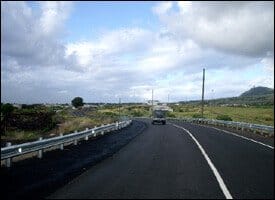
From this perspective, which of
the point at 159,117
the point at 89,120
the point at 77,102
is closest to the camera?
the point at 89,120

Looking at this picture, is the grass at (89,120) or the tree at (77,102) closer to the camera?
the grass at (89,120)

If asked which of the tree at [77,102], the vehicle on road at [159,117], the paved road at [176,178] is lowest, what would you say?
the paved road at [176,178]

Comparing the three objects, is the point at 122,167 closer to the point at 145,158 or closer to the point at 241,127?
the point at 145,158

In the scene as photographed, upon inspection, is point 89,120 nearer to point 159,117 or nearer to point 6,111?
point 159,117

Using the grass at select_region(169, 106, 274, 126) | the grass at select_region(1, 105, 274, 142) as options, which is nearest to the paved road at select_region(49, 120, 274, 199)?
the grass at select_region(1, 105, 274, 142)

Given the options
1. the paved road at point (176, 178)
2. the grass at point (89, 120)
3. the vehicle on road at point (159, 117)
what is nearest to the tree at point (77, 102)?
the grass at point (89, 120)

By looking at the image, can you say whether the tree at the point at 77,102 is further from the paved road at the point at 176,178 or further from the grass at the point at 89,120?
the paved road at the point at 176,178

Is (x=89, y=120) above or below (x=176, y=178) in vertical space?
above

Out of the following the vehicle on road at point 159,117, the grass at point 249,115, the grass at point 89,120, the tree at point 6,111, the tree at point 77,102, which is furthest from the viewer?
the tree at point 77,102

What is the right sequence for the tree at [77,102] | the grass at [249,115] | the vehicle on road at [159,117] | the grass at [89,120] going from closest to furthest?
the grass at [89,120]
the vehicle on road at [159,117]
the grass at [249,115]
the tree at [77,102]

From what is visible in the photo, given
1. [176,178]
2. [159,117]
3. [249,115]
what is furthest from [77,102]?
[176,178]

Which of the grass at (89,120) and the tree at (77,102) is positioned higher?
the tree at (77,102)

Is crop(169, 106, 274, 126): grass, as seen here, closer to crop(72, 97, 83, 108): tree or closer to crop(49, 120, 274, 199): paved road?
crop(49, 120, 274, 199): paved road

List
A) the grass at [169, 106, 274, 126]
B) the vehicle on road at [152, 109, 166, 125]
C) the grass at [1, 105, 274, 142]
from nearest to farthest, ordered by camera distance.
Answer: the grass at [1, 105, 274, 142], the vehicle on road at [152, 109, 166, 125], the grass at [169, 106, 274, 126]
